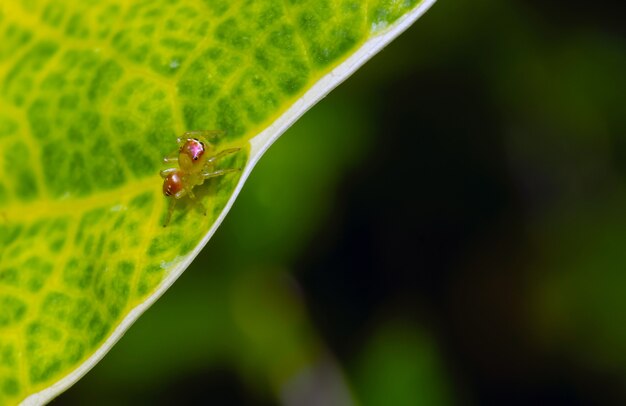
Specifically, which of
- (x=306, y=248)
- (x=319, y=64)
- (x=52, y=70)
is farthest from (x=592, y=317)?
(x=52, y=70)

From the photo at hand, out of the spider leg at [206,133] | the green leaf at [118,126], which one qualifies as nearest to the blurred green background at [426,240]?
the green leaf at [118,126]

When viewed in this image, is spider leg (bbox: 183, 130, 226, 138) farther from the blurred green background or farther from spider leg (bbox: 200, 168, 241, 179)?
the blurred green background

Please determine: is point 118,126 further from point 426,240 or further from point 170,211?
point 426,240

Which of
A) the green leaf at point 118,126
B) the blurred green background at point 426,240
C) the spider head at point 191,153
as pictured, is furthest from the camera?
the blurred green background at point 426,240

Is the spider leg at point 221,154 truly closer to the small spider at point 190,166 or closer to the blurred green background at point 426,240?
the small spider at point 190,166

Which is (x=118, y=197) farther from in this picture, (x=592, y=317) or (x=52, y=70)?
(x=592, y=317)

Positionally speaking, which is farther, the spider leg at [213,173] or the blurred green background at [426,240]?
the blurred green background at [426,240]

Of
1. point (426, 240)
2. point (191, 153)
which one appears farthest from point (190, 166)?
point (426, 240)
